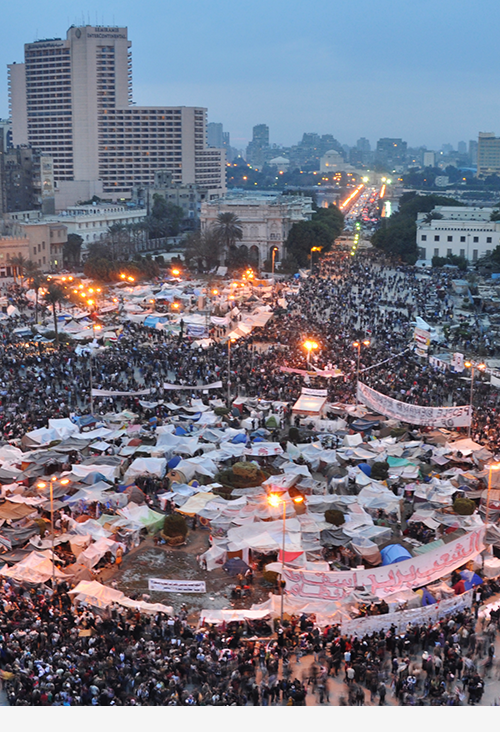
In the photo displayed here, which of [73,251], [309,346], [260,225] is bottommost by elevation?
[309,346]

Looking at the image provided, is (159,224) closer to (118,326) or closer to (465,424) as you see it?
(118,326)

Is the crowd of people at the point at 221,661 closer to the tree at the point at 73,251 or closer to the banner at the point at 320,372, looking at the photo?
the banner at the point at 320,372

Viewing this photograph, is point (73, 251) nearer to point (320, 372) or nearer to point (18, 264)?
point (18, 264)

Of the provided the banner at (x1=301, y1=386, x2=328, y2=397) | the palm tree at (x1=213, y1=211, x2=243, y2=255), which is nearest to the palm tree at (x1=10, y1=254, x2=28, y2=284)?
the palm tree at (x1=213, y1=211, x2=243, y2=255)

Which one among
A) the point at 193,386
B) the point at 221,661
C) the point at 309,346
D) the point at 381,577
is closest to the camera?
the point at 221,661

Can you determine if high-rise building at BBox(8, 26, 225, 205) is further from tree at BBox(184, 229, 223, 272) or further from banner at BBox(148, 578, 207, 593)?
banner at BBox(148, 578, 207, 593)

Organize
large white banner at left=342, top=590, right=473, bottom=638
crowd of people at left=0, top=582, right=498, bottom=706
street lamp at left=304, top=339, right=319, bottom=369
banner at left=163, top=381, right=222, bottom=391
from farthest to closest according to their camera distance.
A: street lamp at left=304, top=339, right=319, bottom=369 → banner at left=163, top=381, right=222, bottom=391 → large white banner at left=342, top=590, right=473, bottom=638 → crowd of people at left=0, top=582, right=498, bottom=706

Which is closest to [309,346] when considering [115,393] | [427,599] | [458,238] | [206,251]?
[115,393]
